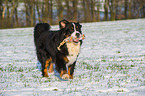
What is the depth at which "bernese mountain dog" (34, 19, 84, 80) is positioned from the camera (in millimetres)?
5312

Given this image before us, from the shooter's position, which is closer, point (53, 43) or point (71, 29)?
point (71, 29)

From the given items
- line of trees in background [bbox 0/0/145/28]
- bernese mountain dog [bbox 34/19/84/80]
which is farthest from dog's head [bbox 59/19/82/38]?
line of trees in background [bbox 0/0/145/28]

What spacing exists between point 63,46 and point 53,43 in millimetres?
574

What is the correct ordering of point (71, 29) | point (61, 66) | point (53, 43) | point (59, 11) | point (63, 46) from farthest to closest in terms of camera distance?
point (59, 11), point (53, 43), point (61, 66), point (63, 46), point (71, 29)

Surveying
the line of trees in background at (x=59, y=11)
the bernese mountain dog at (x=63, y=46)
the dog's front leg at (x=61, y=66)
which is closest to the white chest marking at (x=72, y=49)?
the bernese mountain dog at (x=63, y=46)

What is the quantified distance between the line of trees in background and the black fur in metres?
37.3

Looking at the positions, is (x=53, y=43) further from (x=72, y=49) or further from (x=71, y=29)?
(x=71, y=29)

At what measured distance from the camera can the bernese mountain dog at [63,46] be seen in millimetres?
5312

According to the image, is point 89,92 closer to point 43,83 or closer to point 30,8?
point 43,83

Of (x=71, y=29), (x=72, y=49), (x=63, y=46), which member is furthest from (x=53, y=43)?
(x=71, y=29)

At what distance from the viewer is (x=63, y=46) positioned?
5566mm

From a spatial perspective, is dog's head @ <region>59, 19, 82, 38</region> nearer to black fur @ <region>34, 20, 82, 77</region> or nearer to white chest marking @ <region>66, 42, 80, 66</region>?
black fur @ <region>34, 20, 82, 77</region>

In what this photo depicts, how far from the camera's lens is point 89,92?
4.84m

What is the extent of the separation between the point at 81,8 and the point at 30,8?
37.7ft
